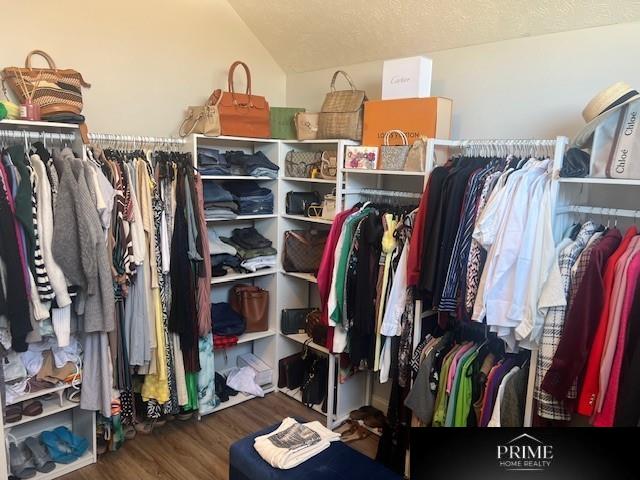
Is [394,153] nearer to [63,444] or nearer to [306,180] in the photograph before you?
[306,180]

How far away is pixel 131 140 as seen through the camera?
282 cm

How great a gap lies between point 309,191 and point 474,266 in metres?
1.57

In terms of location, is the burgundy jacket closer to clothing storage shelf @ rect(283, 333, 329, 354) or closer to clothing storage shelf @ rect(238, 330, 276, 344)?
clothing storage shelf @ rect(283, 333, 329, 354)

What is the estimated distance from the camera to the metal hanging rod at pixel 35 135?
2375mm

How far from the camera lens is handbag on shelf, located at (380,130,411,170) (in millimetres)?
2617

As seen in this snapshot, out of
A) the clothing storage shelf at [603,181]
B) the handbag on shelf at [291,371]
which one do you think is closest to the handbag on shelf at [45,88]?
the handbag on shelf at [291,371]

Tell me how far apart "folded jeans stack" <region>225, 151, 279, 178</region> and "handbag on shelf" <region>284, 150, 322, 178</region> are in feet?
0.42

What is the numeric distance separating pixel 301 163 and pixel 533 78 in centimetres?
143

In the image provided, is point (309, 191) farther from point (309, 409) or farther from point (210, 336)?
point (309, 409)

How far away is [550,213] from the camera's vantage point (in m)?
2.02

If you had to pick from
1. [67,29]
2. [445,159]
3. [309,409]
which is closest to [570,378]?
[445,159]

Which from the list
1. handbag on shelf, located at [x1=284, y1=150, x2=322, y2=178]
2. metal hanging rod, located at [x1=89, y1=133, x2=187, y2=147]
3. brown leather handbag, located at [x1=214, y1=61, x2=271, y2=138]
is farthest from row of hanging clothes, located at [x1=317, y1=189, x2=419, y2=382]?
metal hanging rod, located at [x1=89, y1=133, x2=187, y2=147]

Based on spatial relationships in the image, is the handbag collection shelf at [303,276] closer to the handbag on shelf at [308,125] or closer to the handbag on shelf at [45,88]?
the handbag on shelf at [308,125]

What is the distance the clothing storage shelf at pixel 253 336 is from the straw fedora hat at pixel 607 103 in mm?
2309
